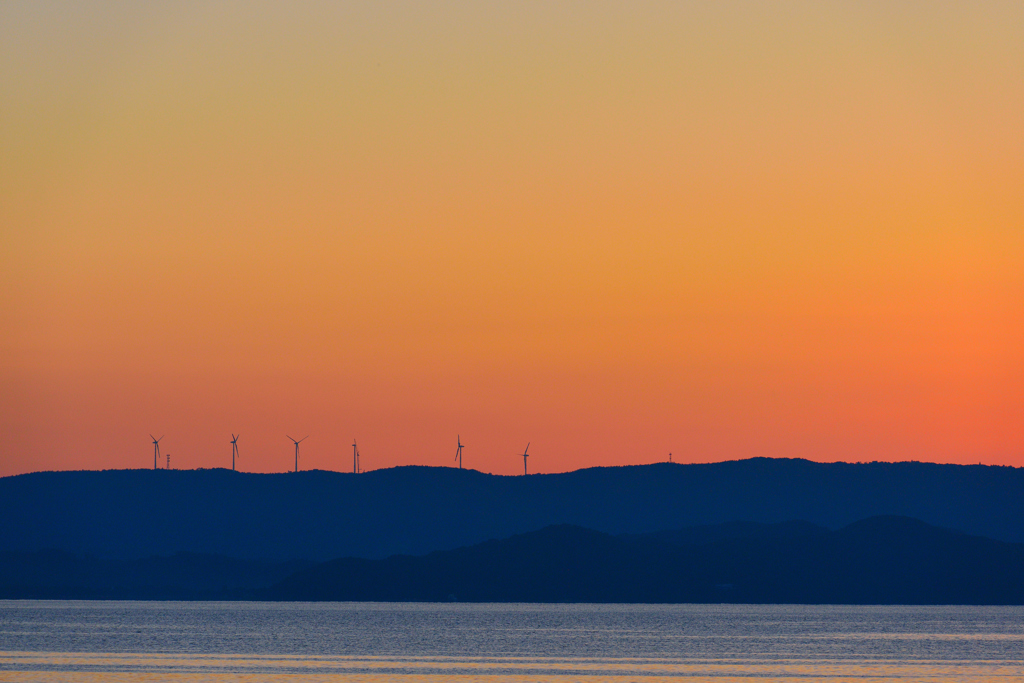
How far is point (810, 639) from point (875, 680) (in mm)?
75744

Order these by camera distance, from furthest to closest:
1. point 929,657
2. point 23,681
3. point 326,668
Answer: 1. point 929,657
2. point 326,668
3. point 23,681

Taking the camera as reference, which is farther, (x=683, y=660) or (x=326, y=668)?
(x=683, y=660)

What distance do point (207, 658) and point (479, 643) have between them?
4732 centimetres

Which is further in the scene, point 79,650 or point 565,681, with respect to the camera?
point 79,650

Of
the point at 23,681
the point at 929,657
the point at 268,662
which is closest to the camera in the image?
the point at 23,681

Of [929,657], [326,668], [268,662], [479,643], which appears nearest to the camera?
[326,668]

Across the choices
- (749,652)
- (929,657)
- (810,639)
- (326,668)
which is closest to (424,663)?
(326,668)

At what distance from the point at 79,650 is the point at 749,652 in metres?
76.7

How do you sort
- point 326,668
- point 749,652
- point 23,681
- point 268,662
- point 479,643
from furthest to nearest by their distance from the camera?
point 479,643 < point 749,652 < point 268,662 < point 326,668 < point 23,681

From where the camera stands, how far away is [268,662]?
13925cm

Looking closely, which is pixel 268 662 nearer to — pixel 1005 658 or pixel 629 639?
pixel 629 639

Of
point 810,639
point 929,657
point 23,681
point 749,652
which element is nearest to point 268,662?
point 23,681

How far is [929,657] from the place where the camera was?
5896 inches

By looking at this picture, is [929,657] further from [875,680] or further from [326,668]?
[326,668]
